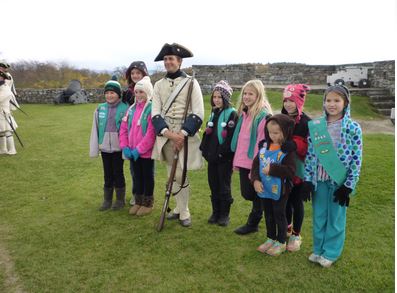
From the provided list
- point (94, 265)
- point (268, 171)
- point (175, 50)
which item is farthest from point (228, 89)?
point (94, 265)

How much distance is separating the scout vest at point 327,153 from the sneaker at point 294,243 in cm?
81

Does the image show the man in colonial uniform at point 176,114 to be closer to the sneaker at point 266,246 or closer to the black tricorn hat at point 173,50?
the black tricorn hat at point 173,50

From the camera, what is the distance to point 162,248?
11.3 ft

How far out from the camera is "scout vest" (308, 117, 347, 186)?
286 cm

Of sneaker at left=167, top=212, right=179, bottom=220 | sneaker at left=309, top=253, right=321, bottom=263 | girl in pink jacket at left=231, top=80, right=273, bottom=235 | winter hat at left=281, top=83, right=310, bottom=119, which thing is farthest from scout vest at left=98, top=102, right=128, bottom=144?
sneaker at left=309, top=253, right=321, bottom=263

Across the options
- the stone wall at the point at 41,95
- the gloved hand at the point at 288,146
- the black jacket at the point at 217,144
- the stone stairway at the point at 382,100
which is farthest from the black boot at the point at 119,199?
the stone wall at the point at 41,95

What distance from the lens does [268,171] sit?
3.04m

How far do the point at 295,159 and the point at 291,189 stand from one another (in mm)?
331

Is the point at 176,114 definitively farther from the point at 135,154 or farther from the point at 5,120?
the point at 5,120

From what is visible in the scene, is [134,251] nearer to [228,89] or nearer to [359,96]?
[228,89]

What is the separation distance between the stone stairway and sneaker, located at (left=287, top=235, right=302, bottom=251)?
8.87m

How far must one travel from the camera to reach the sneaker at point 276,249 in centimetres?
326

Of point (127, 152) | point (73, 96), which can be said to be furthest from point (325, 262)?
point (73, 96)

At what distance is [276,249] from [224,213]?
830 millimetres
